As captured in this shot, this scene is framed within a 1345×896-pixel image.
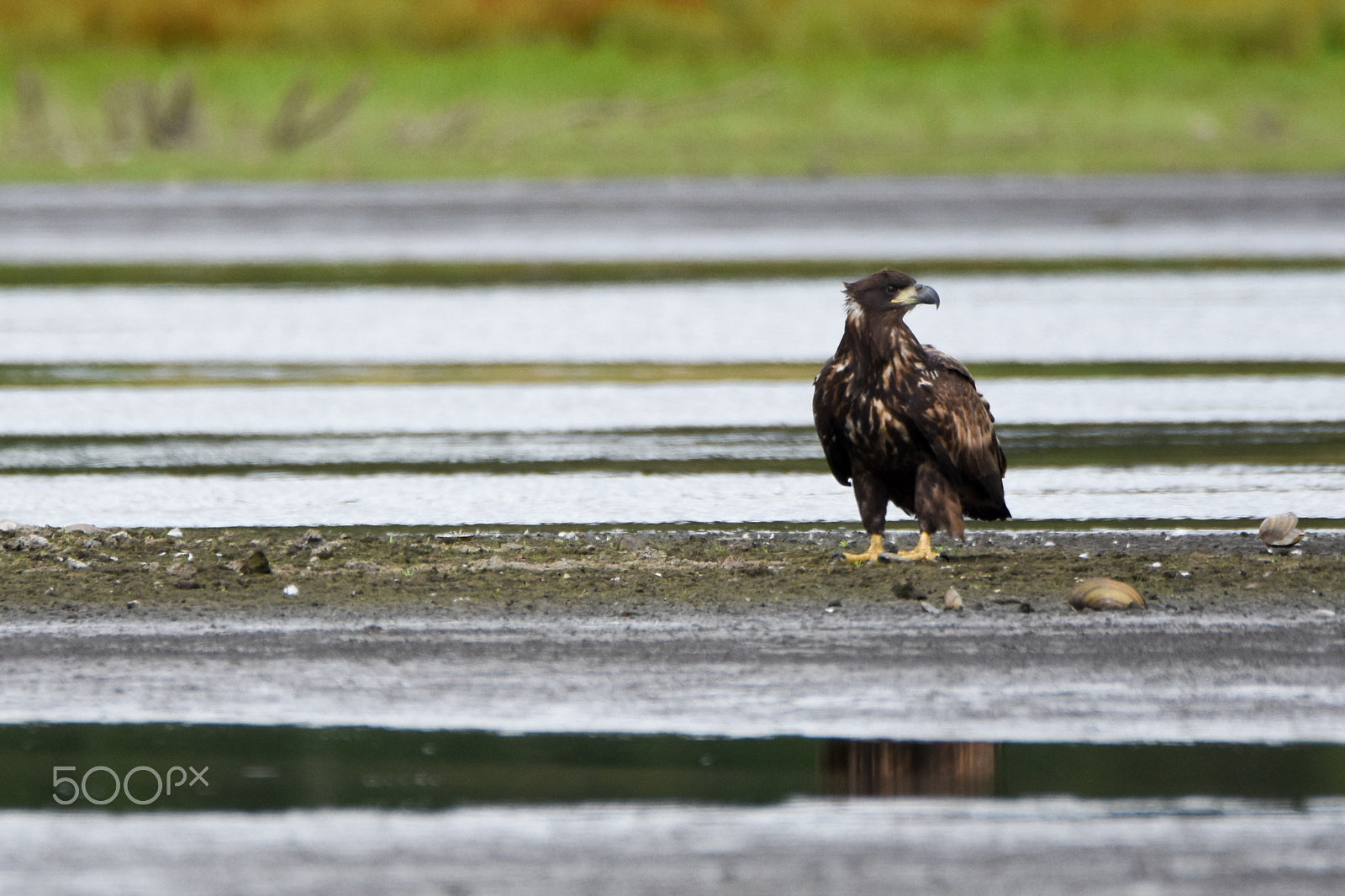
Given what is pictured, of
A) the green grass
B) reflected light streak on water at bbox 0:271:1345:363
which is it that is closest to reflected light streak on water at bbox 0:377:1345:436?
reflected light streak on water at bbox 0:271:1345:363

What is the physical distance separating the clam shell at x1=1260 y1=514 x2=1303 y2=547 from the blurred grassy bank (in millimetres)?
24321

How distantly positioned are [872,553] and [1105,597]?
1.15 m

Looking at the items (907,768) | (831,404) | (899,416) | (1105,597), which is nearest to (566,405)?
(831,404)

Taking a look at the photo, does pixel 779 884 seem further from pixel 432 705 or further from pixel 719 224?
pixel 719 224

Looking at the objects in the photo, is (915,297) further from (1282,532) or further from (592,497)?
(592,497)

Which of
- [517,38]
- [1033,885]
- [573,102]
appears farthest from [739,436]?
[517,38]

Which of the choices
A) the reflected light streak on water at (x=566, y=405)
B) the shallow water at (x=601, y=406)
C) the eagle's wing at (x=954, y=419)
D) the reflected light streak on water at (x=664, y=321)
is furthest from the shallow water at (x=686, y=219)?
the eagle's wing at (x=954, y=419)

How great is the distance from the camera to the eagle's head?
25.8 ft

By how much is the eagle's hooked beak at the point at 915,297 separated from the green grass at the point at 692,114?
960 inches

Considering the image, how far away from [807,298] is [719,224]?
7457 millimetres

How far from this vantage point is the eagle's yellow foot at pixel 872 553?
7977 mm

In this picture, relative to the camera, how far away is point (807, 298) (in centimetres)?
1788

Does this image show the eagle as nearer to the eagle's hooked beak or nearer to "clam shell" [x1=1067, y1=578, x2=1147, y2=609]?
the eagle's hooked beak

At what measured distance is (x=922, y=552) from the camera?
26.2ft
